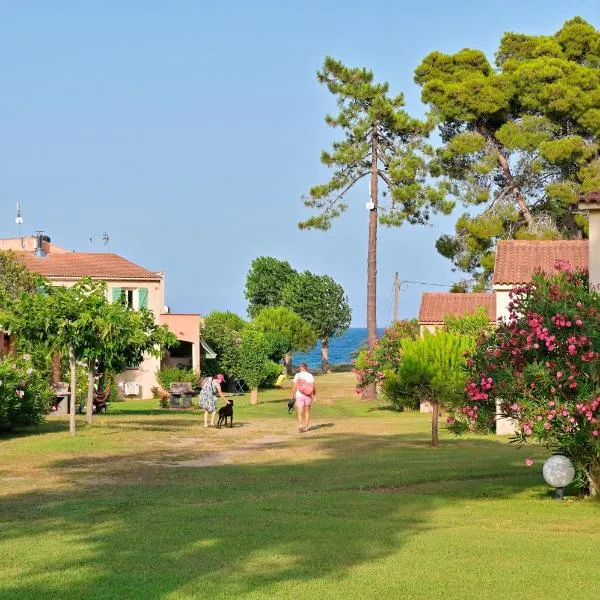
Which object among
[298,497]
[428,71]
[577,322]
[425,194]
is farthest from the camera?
[428,71]

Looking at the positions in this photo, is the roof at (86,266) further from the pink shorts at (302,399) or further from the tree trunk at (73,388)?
the tree trunk at (73,388)

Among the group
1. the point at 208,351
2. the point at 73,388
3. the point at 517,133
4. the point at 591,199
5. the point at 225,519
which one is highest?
the point at 517,133

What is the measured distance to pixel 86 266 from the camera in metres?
59.7

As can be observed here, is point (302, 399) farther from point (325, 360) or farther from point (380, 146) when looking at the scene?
point (325, 360)

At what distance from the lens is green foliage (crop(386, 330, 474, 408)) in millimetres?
28062

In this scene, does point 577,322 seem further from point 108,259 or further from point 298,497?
point 108,259

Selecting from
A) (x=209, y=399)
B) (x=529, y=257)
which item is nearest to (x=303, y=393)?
(x=209, y=399)

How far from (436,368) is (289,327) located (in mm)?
51474

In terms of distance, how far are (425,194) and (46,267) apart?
1938 centimetres

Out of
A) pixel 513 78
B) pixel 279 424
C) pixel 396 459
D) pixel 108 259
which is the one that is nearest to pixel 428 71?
pixel 513 78

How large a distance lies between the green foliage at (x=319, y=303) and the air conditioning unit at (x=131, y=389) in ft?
115

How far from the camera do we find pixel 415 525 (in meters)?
13.3

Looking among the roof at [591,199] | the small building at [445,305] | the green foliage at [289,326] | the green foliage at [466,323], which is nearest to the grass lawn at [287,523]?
the roof at [591,199]

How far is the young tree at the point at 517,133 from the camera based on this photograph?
53.6m
